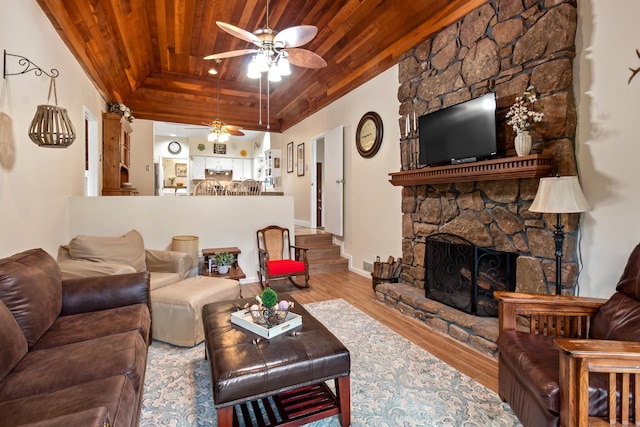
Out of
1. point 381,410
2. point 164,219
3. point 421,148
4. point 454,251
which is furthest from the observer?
point 164,219

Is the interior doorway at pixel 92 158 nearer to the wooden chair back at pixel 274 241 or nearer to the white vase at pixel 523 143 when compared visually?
the wooden chair back at pixel 274 241

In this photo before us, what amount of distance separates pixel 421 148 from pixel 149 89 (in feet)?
19.5

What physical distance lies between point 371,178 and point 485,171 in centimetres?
224

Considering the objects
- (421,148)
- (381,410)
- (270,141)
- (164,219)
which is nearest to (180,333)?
(381,410)

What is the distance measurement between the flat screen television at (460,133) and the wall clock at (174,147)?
9284mm

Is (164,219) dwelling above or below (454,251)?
above

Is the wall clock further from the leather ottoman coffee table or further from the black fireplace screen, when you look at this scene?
the leather ottoman coffee table

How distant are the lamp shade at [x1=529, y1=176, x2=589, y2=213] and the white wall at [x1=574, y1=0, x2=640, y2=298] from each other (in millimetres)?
325

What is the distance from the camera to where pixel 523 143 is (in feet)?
8.40

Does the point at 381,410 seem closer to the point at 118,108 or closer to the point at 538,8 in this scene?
the point at 538,8

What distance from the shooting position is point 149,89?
6.70 metres

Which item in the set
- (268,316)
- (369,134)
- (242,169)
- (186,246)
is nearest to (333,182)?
(369,134)

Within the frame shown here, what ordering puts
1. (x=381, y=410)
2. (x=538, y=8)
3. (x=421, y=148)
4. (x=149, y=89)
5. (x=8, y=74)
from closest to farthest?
(x=381, y=410)
(x=8, y=74)
(x=538, y=8)
(x=421, y=148)
(x=149, y=89)

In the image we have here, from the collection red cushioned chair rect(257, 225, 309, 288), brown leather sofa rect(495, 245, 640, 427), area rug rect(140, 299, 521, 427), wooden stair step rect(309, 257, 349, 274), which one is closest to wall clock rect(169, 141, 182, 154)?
red cushioned chair rect(257, 225, 309, 288)
